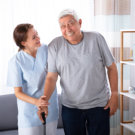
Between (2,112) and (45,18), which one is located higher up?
(45,18)

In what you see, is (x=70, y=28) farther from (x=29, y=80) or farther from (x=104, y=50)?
(x=29, y=80)

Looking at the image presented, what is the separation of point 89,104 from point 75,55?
34 centimetres

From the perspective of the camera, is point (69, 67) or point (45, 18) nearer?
point (69, 67)

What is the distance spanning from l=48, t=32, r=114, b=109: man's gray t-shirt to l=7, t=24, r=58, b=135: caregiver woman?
0.37 ft

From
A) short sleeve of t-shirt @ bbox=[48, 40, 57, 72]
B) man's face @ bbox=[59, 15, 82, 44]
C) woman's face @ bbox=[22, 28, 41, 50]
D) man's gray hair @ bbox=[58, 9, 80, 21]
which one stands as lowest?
short sleeve of t-shirt @ bbox=[48, 40, 57, 72]

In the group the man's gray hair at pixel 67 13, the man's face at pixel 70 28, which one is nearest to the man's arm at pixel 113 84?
the man's face at pixel 70 28

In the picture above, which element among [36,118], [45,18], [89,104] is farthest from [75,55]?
[45,18]

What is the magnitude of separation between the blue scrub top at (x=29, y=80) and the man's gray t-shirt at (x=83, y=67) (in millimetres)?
102

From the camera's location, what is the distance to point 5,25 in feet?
8.99

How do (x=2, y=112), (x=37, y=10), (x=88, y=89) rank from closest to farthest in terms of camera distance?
(x=88, y=89)
(x=2, y=112)
(x=37, y=10)

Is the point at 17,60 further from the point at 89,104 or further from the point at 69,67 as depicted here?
the point at 89,104

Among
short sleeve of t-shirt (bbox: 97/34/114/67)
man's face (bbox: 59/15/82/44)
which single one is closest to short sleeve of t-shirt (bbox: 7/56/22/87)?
man's face (bbox: 59/15/82/44)

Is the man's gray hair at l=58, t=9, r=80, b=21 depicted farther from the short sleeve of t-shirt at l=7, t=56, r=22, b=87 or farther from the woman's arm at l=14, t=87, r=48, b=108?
the woman's arm at l=14, t=87, r=48, b=108

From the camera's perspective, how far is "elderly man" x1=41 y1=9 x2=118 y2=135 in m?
1.70
